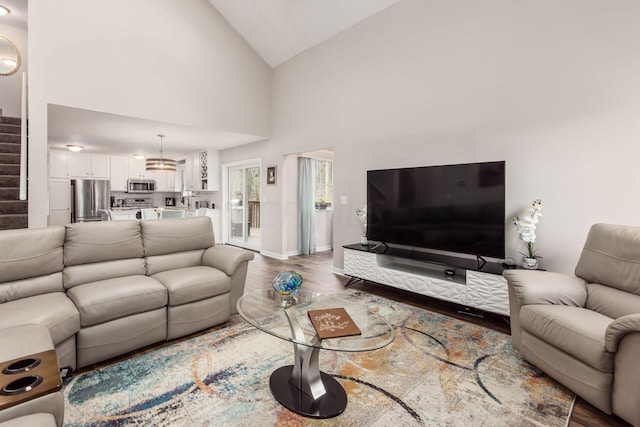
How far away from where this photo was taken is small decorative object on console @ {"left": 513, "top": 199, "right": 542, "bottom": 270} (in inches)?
116

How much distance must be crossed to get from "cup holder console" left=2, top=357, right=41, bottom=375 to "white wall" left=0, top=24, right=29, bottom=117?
22.2 feet

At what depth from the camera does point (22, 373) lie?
1.21 metres

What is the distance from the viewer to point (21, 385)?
1.14m

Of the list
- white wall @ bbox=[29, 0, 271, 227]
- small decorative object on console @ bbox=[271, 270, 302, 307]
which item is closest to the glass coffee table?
small decorative object on console @ bbox=[271, 270, 302, 307]

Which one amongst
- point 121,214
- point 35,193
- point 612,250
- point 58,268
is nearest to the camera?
point 612,250

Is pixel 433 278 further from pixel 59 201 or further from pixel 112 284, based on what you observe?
pixel 59 201

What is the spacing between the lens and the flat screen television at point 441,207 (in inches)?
125

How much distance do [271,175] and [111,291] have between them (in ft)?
13.9

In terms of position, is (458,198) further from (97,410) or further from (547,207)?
(97,410)

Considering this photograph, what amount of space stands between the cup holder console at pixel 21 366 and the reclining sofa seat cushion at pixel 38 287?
0.79 m

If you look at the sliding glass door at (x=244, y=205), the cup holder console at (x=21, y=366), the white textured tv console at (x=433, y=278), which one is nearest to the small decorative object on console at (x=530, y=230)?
the white textured tv console at (x=433, y=278)

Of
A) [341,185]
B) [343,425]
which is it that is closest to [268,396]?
[343,425]

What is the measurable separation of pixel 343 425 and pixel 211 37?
6.00 metres

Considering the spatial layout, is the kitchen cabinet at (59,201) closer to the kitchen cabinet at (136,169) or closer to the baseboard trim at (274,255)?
the kitchen cabinet at (136,169)
